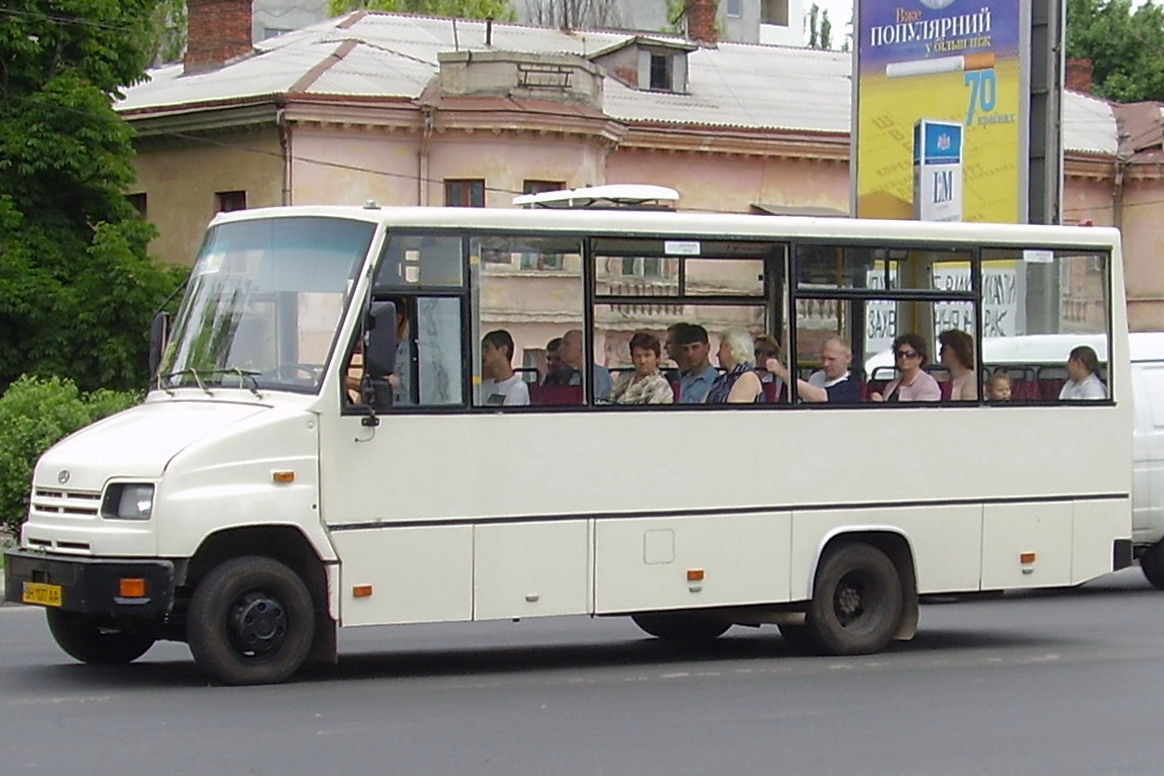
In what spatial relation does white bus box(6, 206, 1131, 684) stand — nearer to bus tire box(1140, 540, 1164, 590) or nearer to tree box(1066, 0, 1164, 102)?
bus tire box(1140, 540, 1164, 590)

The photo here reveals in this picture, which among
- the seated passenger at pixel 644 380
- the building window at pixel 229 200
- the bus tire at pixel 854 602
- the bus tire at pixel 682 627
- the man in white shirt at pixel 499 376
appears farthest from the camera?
the building window at pixel 229 200

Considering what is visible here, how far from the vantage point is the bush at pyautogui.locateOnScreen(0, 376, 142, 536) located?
2058 cm

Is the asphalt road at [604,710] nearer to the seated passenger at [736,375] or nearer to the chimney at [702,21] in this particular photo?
the seated passenger at [736,375]

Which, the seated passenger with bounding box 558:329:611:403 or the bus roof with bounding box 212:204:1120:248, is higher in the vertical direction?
the bus roof with bounding box 212:204:1120:248

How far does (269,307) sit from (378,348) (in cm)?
89

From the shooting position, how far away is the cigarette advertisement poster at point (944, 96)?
27641mm

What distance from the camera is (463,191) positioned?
40.8m

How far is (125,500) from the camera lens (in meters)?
11.2

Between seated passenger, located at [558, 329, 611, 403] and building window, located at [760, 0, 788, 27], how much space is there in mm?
90396

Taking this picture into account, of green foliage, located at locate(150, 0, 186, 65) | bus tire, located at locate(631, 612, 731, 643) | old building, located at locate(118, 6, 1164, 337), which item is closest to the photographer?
bus tire, located at locate(631, 612, 731, 643)

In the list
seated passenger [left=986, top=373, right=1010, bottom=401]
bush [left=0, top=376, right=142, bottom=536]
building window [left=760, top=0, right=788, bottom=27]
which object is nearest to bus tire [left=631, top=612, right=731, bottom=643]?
seated passenger [left=986, top=373, right=1010, bottom=401]

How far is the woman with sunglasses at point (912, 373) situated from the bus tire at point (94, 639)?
202 inches

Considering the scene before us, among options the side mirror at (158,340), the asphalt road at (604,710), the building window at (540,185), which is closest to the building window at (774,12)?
the building window at (540,185)

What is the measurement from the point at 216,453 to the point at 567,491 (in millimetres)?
2278
